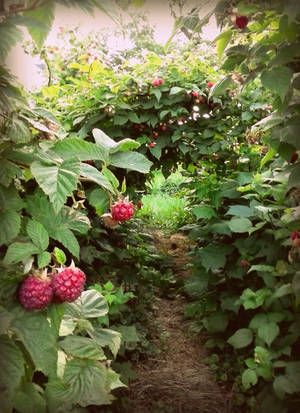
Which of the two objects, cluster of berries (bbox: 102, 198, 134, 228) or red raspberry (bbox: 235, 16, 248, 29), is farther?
red raspberry (bbox: 235, 16, 248, 29)

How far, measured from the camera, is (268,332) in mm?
1889

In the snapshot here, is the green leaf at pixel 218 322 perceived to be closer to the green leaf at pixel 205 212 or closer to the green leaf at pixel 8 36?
the green leaf at pixel 205 212

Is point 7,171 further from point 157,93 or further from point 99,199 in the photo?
point 157,93

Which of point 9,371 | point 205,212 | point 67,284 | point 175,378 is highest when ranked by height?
point 67,284

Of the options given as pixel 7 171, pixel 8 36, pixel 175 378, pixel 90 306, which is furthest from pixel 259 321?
pixel 8 36

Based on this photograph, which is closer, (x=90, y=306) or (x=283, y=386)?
(x=90, y=306)

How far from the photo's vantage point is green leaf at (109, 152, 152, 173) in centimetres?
90

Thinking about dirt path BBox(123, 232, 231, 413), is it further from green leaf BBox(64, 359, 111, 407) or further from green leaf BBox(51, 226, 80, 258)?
green leaf BBox(51, 226, 80, 258)

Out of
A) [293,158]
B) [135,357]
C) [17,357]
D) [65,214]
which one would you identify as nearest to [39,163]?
[65,214]

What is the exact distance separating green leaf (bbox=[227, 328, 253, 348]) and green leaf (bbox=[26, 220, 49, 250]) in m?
1.61

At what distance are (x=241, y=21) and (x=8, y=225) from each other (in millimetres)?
897

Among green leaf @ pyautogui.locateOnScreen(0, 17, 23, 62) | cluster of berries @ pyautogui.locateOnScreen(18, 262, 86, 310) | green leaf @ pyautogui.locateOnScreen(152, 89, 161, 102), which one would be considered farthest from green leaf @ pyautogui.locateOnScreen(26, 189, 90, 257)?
green leaf @ pyautogui.locateOnScreen(152, 89, 161, 102)

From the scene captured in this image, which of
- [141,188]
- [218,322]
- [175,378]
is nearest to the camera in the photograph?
[175,378]

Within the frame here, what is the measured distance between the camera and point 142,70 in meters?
2.49
